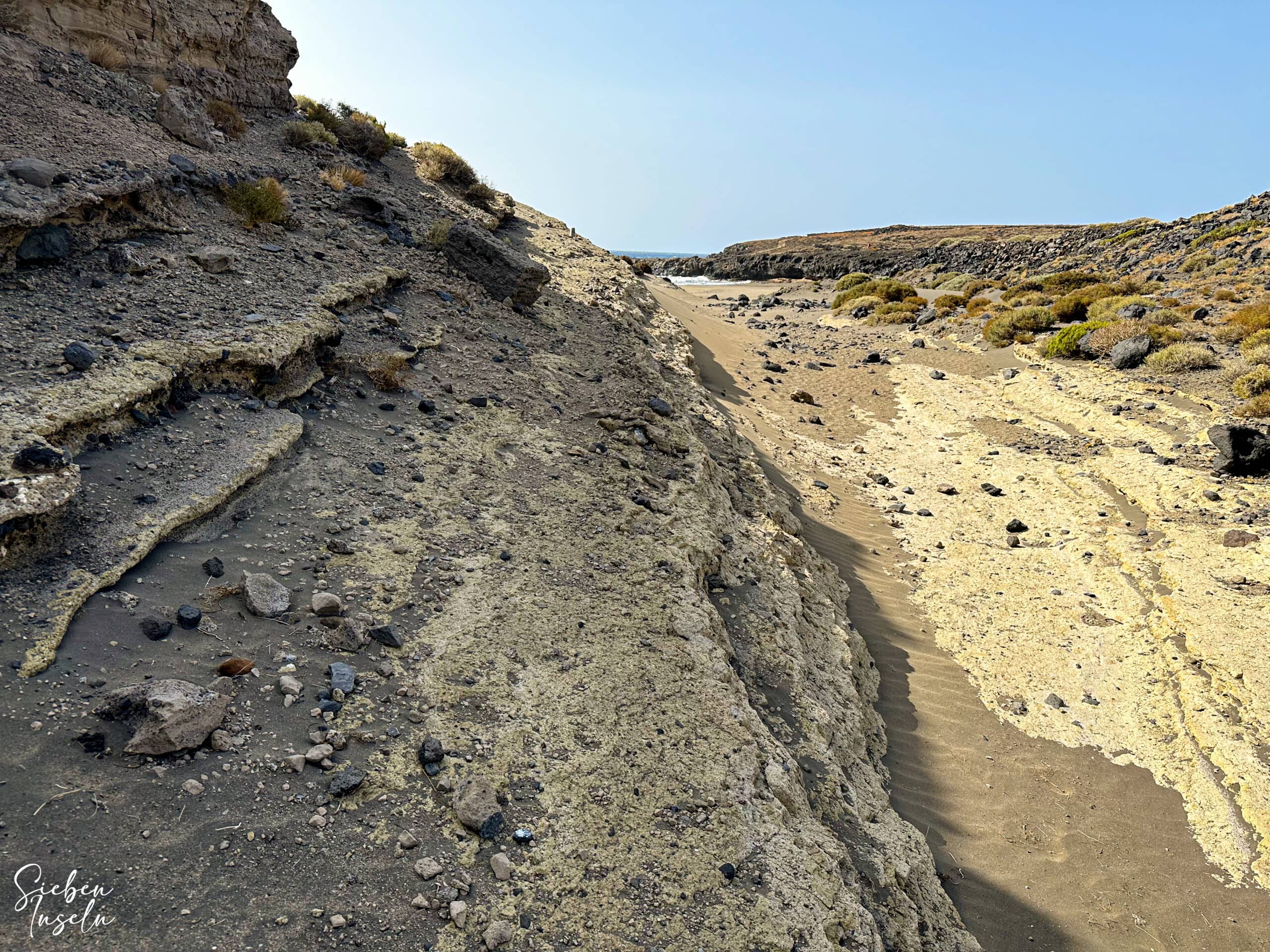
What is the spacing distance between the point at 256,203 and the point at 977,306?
22.8 metres

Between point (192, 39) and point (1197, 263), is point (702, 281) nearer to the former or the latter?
point (1197, 263)

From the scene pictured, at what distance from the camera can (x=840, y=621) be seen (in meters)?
7.10

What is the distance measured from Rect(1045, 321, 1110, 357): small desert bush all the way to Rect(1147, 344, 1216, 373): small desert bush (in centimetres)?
207

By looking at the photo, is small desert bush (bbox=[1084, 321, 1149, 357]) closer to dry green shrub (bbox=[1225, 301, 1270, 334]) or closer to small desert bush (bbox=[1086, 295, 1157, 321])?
dry green shrub (bbox=[1225, 301, 1270, 334])

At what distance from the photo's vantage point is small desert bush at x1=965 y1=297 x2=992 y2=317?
22.7 m

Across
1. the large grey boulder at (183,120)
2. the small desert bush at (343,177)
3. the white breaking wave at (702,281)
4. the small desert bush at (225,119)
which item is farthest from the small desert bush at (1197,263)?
the large grey boulder at (183,120)

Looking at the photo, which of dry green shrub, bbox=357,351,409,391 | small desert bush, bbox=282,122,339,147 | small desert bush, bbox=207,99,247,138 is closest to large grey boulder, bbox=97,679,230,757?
dry green shrub, bbox=357,351,409,391

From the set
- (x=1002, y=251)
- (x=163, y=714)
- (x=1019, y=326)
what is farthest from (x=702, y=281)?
(x=163, y=714)

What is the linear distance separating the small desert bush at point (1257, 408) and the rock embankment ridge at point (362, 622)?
31.0 ft

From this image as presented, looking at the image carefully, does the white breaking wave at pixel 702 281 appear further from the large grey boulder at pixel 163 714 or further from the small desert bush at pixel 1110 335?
the large grey boulder at pixel 163 714

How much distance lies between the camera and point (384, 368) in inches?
250

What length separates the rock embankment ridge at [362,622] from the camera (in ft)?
8.87

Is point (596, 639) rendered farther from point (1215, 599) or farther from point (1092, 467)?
point (1092, 467)

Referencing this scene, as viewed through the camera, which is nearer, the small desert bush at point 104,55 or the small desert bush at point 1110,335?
the small desert bush at point 104,55
